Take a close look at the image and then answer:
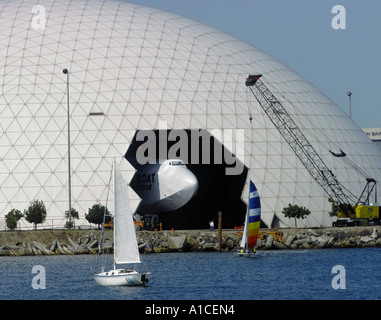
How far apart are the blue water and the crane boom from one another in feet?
50.9

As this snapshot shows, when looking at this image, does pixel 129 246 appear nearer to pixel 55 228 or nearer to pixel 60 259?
pixel 60 259

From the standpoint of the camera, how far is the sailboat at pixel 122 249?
6184 cm

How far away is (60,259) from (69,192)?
10.6 meters

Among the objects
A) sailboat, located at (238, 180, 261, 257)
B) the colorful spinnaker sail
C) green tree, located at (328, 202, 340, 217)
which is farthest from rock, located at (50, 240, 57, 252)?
green tree, located at (328, 202, 340, 217)

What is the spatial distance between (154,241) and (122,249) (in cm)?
2499

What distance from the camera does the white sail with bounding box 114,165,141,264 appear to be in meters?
63.5

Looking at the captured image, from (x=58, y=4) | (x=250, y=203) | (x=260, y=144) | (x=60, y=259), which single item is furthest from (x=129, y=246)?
(x=58, y=4)

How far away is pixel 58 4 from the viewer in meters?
115

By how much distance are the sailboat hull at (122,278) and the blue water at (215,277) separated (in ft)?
1.37

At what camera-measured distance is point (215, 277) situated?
66938mm

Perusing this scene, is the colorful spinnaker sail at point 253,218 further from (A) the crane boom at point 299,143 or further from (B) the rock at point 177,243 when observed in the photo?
(A) the crane boom at point 299,143

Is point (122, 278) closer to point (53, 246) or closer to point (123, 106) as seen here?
point (53, 246)

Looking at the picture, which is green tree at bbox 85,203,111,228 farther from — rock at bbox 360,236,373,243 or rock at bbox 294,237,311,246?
rock at bbox 360,236,373,243

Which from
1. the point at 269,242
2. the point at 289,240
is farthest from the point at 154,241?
the point at 289,240
